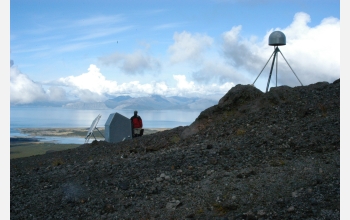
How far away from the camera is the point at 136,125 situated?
845 inches

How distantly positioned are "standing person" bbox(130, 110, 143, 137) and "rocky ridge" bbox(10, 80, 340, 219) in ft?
25.5

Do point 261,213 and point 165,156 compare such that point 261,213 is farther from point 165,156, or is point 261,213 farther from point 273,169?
point 165,156

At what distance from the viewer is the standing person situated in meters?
21.4

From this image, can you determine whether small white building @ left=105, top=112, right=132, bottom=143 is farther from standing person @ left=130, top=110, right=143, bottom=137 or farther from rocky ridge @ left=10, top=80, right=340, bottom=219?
rocky ridge @ left=10, top=80, right=340, bottom=219

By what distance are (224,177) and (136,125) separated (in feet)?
42.5

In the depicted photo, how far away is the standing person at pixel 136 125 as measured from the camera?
21.4 m

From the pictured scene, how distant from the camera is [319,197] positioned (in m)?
7.26

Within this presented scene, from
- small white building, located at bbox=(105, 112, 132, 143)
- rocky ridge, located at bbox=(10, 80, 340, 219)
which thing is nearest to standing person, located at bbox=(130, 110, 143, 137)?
small white building, located at bbox=(105, 112, 132, 143)

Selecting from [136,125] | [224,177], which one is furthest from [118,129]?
[224,177]

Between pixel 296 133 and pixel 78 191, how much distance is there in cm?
567

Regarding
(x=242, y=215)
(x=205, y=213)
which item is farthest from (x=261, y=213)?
(x=205, y=213)

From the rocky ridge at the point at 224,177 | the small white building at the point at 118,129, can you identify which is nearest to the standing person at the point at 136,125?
the small white building at the point at 118,129

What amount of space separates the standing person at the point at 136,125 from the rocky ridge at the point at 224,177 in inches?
306

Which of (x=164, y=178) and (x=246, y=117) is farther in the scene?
(x=246, y=117)
